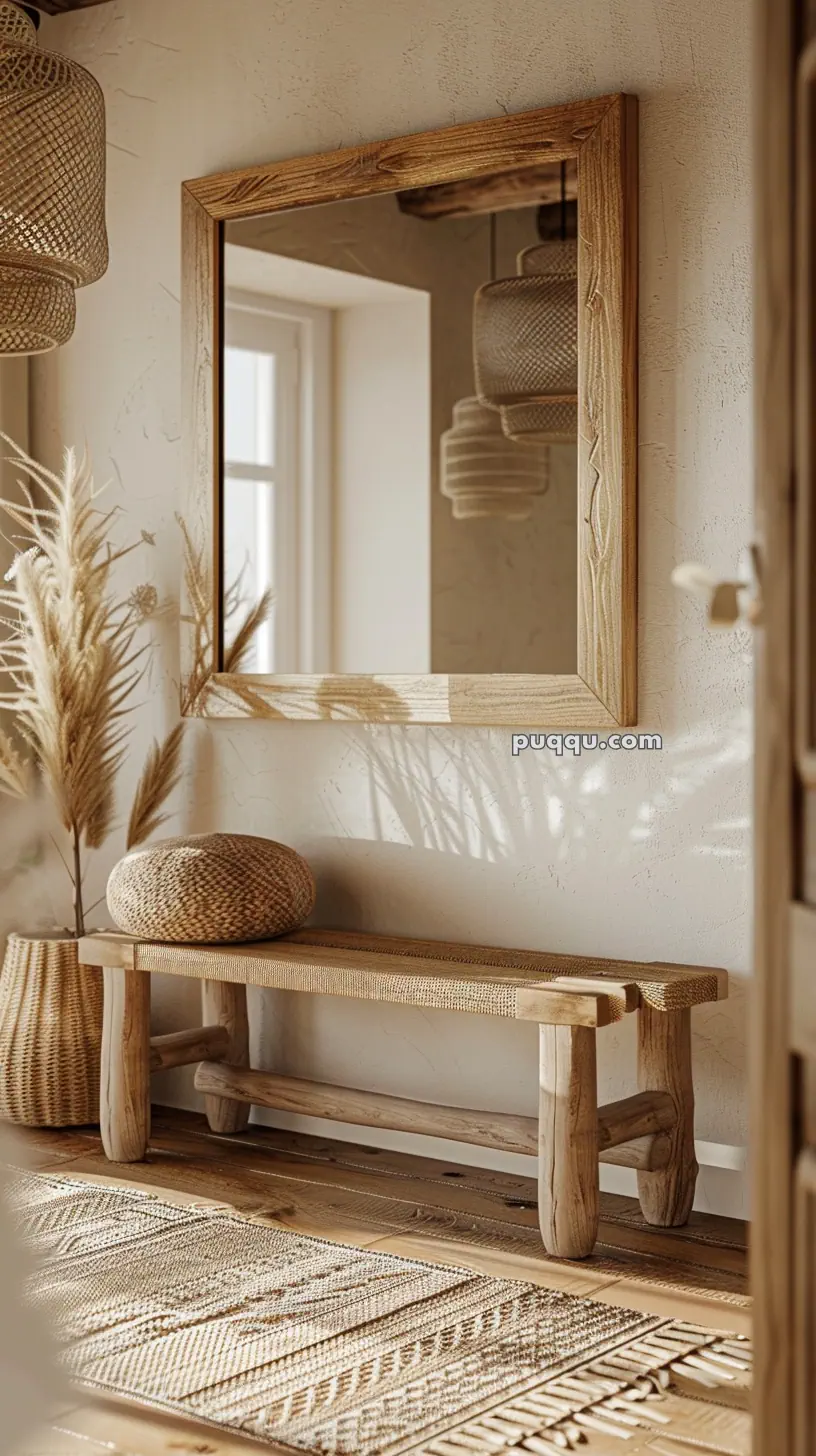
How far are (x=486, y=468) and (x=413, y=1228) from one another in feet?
4.79

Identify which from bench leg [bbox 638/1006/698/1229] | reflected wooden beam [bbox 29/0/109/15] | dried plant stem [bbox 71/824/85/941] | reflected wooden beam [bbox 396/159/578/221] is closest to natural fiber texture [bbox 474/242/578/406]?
reflected wooden beam [bbox 396/159/578/221]

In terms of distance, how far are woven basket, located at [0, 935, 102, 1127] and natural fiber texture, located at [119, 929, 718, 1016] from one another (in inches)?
15.7

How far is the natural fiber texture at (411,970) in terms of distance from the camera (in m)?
2.85

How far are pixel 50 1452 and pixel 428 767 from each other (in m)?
1.67

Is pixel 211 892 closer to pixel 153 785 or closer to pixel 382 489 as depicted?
pixel 153 785

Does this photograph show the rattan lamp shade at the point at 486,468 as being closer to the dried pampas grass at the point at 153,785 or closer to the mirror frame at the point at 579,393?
the mirror frame at the point at 579,393

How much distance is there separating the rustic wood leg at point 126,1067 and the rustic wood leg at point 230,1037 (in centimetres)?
28

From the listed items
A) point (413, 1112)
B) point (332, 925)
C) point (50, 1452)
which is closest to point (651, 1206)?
point (413, 1112)

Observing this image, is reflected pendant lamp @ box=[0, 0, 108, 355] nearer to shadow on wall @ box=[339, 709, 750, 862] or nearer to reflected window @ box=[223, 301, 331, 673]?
reflected window @ box=[223, 301, 331, 673]

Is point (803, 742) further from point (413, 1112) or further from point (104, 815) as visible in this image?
point (104, 815)

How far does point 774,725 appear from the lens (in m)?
1.36

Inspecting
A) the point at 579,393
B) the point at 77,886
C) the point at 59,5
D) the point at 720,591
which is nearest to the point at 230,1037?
the point at 77,886

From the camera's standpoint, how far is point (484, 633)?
3.30m

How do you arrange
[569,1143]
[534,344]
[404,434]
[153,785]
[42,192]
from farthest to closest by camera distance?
[153,785], [404,434], [534,344], [42,192], [569,1143]
